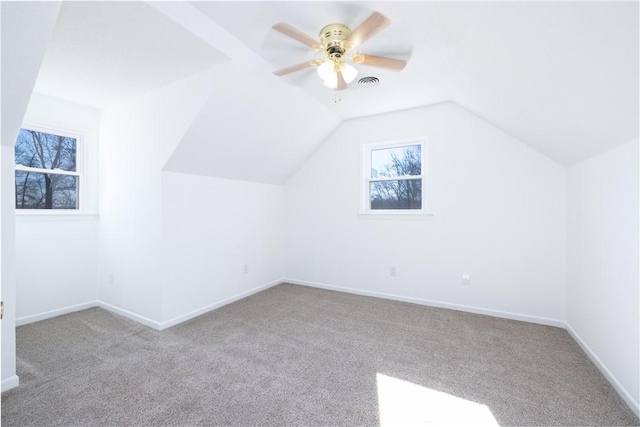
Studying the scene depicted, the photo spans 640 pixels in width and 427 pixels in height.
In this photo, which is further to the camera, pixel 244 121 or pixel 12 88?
pixel 244 121

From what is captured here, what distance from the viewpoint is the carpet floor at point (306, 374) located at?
64.4 inches

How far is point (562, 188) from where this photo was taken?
2842mm

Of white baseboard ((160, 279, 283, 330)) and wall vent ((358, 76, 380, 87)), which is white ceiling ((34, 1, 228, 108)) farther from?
white baseboard ((160, 279, 283, 330))

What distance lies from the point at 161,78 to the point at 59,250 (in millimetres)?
2287

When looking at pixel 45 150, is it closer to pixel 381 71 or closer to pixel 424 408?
pixel 381 71

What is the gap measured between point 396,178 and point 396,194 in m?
0.22

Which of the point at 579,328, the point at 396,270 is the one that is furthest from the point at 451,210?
the point at 579,328

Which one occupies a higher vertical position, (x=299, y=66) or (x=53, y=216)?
(x=299, y=66)

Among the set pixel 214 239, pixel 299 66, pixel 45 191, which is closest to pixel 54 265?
pixel 45 191

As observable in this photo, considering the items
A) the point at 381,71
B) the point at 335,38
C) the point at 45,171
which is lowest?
the point at 45,171

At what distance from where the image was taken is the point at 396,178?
12.4ft

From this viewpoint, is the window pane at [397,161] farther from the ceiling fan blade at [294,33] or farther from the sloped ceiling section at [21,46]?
the sloped ceiling section at [21,46]

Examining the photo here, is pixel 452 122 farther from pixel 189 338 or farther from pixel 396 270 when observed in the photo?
pixel 189 338

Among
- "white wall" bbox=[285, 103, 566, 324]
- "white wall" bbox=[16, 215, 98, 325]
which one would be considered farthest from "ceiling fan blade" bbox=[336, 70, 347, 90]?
"white wall" bbox=[16, 215, 98, 325]
